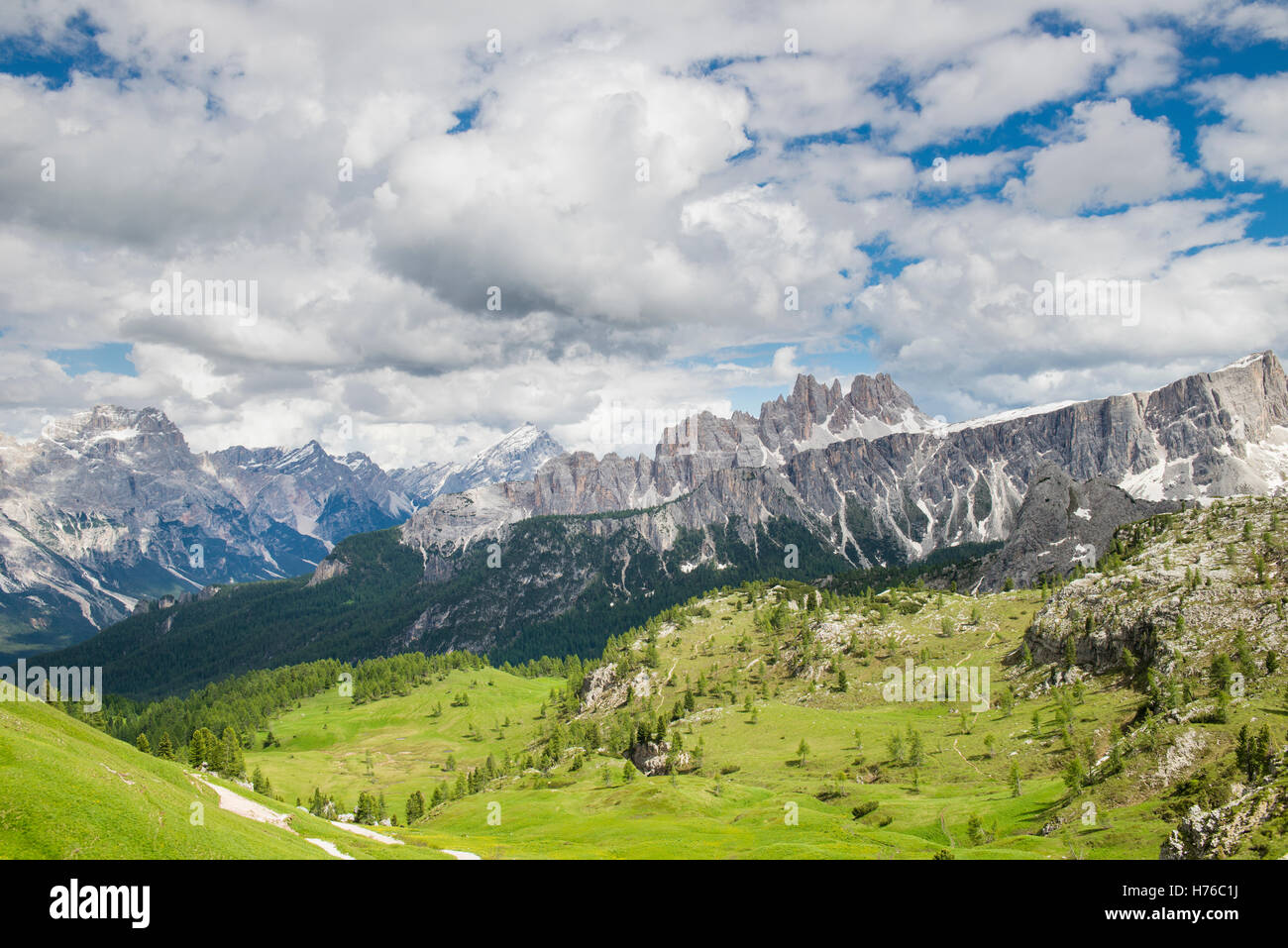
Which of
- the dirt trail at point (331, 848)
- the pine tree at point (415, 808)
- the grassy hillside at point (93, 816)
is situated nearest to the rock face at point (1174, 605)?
the dirt trail at point (331, 848)

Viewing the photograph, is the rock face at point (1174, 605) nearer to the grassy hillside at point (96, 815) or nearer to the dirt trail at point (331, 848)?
the dirt trail at point (331, 848)

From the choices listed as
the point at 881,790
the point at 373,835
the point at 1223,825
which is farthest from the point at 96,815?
the point at 881,790

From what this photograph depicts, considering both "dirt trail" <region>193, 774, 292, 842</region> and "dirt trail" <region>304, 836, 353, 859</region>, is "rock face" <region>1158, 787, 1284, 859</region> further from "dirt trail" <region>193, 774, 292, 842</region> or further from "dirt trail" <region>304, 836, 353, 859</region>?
"dirt trail" <region>193, 774, 292, 842</region>

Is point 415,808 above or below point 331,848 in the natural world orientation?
below

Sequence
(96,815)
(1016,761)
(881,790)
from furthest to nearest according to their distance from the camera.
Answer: (881,790), (1016,761), (96,815)

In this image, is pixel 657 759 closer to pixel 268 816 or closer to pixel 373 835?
pixel 373 835

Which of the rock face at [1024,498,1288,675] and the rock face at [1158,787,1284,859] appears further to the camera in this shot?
the rock face at [1024,498,1288,675]

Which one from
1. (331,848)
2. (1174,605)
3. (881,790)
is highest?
(1174,605)

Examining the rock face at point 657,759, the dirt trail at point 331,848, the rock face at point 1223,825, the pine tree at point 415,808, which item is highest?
the rock face at point 1223,825

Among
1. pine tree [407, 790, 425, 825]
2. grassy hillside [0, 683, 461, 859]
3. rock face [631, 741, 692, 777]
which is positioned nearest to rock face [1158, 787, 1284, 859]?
grassy hillside [0, 683, 461, 859]

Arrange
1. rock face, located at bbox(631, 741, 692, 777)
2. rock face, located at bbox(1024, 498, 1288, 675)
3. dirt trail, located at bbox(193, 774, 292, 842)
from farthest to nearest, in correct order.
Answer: rock face, located at bbox(631, 741, 692, 777), rock face, located at bbox(1024, 498, 1288, 675), dirt trail, located at bbox(193, 774, 292, 842)
